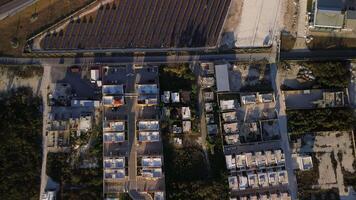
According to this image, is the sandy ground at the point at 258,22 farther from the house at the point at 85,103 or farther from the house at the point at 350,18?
the house at the point at 85,103

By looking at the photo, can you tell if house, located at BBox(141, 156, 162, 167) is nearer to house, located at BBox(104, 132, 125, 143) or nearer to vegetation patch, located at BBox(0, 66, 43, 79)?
house, located at BBox(104, 132, 125, 143)

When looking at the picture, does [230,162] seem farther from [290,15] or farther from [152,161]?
[290,15]

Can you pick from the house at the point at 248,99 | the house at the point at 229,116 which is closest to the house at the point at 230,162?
the house at the point at 229,116

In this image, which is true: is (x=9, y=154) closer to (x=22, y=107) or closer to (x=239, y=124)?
(x=22, y=107)

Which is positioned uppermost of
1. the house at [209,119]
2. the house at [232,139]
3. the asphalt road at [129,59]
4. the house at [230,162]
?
the asphalt road at [129,59]

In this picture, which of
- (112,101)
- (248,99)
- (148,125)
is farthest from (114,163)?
(248,99)
